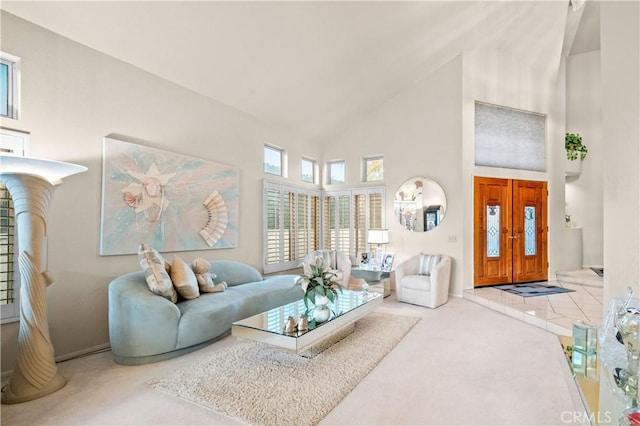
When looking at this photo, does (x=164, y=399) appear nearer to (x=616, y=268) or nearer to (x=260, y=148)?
(x=616, y=268)

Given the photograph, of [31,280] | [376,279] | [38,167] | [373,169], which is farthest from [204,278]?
[373,169]

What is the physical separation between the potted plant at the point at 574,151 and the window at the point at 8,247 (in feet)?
28.3

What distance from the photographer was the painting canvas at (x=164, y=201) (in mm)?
3533

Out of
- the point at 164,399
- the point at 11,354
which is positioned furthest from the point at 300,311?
the point at 11,354

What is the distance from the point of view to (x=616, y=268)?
207 centimetres

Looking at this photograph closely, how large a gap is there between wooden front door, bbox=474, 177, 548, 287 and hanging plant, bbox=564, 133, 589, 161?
3.86 ft

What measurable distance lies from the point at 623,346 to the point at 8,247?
4.33 m

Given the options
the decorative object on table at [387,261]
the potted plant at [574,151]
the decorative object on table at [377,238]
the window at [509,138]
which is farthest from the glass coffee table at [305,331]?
the potted plant at [574,151]

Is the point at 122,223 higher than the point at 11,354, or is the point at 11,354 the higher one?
the point at 122,223

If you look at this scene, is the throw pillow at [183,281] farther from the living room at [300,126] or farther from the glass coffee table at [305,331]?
the glass coffee table at [305,331]

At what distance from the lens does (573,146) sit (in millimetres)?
6715

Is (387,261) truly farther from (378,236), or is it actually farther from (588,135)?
(588,135)

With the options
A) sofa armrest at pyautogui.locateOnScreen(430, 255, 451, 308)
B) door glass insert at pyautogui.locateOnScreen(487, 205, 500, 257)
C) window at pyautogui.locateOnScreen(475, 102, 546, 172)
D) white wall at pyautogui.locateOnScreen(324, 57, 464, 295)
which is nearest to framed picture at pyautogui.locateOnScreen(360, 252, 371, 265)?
white wall at pyautogui.locateOnScreen(324, 57, 464, 295)

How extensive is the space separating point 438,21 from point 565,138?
3998 mm
